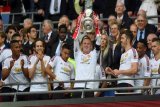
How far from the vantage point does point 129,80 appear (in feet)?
52.9

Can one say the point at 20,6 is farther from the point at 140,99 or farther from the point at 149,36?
the point at 140,99

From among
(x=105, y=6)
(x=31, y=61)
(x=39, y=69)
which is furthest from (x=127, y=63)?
(x=105, y=6)

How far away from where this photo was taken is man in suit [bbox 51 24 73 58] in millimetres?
17770

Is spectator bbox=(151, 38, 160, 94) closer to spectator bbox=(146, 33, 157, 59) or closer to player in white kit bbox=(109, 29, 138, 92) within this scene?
spectator bbox=(146, 33, 157, 59)

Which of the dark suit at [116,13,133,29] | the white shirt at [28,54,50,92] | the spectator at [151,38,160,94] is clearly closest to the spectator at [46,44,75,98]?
the white shirt at [28,54,50,92]

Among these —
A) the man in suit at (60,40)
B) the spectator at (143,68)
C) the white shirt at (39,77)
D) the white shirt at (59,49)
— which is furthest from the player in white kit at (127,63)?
the white shirt at (59,49)

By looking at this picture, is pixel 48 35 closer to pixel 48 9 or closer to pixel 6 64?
pixel 6 64

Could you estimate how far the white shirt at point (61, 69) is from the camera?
1653cm

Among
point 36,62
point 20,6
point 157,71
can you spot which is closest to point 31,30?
point 36,62

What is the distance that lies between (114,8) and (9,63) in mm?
5648

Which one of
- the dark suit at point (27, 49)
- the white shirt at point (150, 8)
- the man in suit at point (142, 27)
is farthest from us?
the white shirt at point (150, 8)

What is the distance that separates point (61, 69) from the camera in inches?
651

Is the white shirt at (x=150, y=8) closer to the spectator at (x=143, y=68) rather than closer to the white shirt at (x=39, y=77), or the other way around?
the spectator at (x=143, y=68)

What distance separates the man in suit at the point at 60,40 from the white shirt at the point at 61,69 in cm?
95
